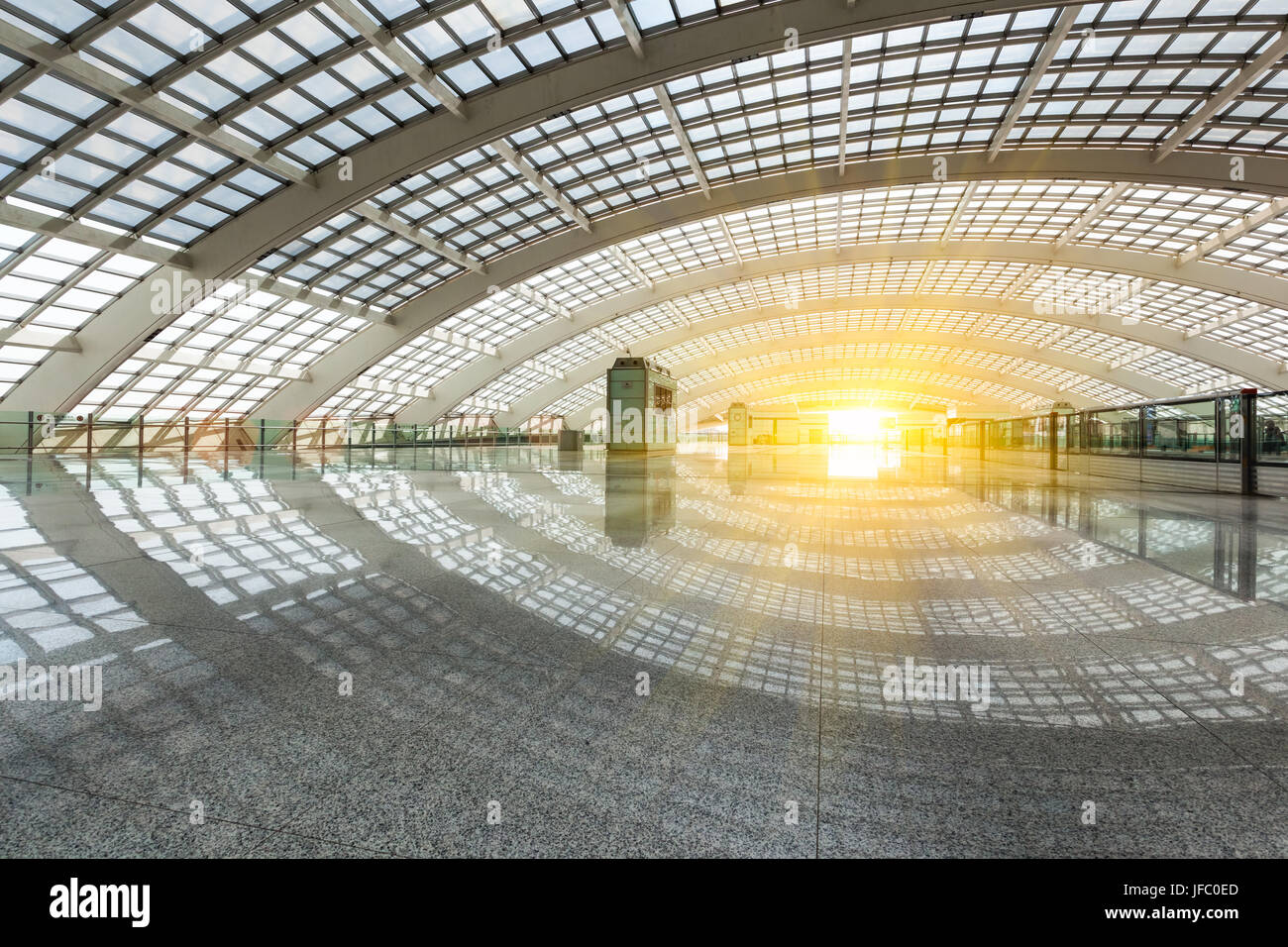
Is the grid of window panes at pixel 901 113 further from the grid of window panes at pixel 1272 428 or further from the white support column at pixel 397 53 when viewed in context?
the grid of window panes at pixel 1272 428

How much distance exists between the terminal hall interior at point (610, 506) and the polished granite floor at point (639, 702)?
0.6 inches

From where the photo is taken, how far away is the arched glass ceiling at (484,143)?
19.3 m

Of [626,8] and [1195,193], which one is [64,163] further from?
[1195,193]

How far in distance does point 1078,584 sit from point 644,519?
4.02 m

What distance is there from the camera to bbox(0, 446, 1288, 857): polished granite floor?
4.88ft

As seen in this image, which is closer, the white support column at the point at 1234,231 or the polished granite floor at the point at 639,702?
the polished granite floor at the point at 639,702

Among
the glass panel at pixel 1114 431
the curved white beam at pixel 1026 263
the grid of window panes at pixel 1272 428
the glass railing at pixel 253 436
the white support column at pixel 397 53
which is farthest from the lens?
the curved white beam at pixel 1026 263

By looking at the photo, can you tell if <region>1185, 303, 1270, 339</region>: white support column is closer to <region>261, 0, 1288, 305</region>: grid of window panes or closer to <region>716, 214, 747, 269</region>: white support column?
<region>261, 0, 1288, 305</region>: grid of window panes

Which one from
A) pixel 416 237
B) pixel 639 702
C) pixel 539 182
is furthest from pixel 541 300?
pixel 639 702

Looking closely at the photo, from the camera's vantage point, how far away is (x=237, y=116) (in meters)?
21.4

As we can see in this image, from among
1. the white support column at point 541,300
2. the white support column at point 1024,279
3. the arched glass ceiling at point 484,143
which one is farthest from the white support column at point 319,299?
the white support column at point 1024,279

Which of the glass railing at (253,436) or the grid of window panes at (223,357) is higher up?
the grid of window panes at (223,357)

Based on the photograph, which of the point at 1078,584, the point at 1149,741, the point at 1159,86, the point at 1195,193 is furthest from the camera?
the point at 1195,193

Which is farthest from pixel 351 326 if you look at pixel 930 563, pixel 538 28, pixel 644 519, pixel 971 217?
pixel 930 563
